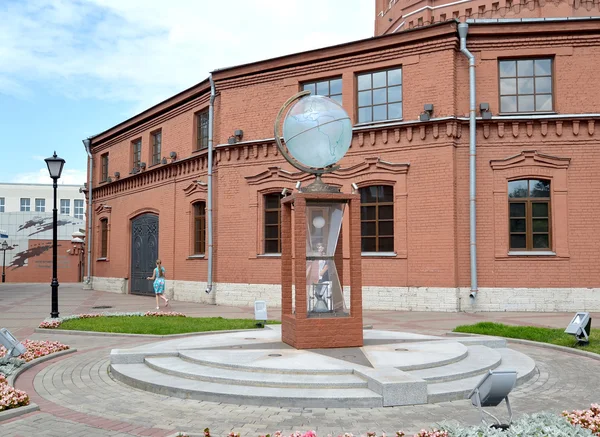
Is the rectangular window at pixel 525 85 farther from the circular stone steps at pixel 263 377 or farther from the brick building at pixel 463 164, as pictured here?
the circular stone steps at pixel 263 377

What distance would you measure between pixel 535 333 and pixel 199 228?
1274 cm

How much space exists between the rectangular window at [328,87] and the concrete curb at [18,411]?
13.4 meters

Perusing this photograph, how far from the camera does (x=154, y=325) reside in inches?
493

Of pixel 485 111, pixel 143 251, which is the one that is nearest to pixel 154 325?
pixel 485 111

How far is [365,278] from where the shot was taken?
16.7 metres

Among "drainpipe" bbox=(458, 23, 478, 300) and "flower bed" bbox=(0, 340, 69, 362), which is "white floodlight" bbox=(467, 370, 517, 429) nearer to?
"flower bed" bbox=(0, 340, 69, 362)

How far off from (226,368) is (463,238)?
10.2 meters

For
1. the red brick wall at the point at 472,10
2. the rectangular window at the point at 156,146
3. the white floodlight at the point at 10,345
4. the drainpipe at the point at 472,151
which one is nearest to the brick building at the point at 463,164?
the drainpipe at the point at 472,151

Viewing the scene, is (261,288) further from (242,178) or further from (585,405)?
(585,405)

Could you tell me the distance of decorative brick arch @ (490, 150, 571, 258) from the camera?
15.7 meters

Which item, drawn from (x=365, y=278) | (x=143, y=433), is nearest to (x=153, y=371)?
(x=143, y=433)

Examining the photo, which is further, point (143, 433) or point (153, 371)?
point (153, 371)

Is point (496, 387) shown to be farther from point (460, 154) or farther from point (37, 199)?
point (37, 199)

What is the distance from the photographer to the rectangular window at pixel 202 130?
20.8 m
